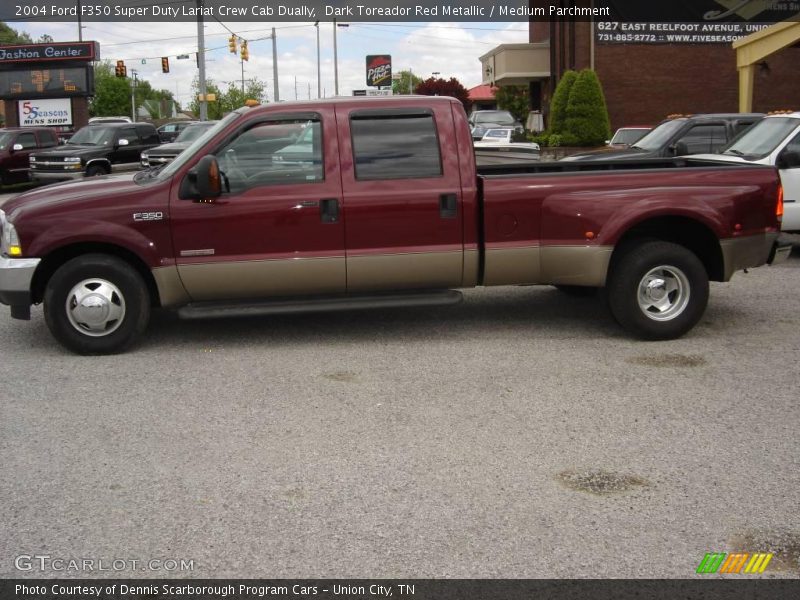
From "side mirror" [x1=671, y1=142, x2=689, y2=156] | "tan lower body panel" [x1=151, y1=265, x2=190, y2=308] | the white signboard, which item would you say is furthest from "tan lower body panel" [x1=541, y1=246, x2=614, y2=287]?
the white signboard

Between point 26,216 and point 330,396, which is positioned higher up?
point 26,216

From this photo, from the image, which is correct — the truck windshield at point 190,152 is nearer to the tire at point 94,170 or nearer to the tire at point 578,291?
the tire at point 578,291

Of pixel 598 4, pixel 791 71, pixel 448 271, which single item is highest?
pixel 598 4

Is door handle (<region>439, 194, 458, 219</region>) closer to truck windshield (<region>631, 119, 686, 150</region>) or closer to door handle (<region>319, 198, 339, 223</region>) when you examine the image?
door handle (<region>319, 198, 339, 223</region>)

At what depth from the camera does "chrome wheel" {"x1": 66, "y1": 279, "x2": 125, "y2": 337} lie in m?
6.97

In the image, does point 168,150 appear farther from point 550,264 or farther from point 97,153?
point 550,264

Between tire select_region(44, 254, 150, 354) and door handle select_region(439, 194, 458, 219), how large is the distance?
243cm

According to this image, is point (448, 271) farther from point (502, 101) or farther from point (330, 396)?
Result: point (502, 101)

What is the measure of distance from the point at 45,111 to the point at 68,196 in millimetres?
36182

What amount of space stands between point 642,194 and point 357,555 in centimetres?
442

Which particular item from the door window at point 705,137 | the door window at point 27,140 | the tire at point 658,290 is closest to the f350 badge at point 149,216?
the tire at point 658,290

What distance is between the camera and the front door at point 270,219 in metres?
7.00

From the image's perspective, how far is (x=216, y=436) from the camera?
5289 millimetres

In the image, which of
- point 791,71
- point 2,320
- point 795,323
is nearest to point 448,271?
point 795,323
